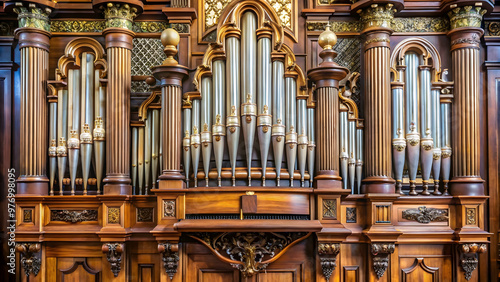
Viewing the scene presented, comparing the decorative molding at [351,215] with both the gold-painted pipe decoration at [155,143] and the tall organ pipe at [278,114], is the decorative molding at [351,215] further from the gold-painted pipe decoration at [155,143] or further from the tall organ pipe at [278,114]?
the gold-painted pipe decoration at [155,143]

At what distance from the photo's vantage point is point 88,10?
26.5 feet

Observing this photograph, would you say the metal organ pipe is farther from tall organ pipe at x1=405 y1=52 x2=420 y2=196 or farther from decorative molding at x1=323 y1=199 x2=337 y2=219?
tall organ pipe at x1=405 y1=52 x2=420 y2=196

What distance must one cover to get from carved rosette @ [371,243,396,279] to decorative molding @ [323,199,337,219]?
660mm

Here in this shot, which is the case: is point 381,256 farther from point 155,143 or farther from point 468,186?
point 155,143

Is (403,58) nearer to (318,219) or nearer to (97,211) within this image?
(318,219)

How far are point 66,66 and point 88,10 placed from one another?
87cm

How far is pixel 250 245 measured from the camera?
7293mm

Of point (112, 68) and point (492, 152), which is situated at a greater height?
point (112, 68)

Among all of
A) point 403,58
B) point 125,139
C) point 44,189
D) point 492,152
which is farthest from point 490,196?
point 44,189

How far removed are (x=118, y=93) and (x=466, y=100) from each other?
4.71 meters

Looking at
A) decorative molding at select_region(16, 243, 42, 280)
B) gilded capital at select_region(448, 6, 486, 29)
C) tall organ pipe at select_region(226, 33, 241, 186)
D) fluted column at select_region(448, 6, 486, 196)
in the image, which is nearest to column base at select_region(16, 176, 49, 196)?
decorative molding at select_region(16, 243, 42, 280)

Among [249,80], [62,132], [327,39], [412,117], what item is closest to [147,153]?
[62,132]

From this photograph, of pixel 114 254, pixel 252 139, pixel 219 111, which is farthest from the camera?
pixel 114 254

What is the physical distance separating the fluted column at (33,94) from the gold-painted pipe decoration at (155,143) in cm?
145
